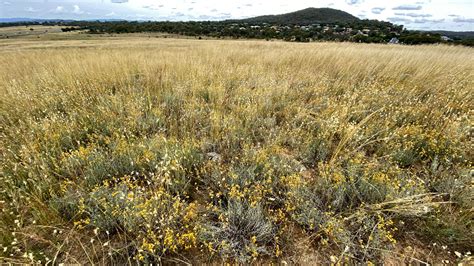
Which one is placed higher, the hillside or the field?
the hillside

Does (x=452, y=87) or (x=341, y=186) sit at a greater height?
(x=452, y=87)

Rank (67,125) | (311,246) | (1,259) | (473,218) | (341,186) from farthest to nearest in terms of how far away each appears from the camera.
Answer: (67,125) → (341,186) → (473,218) → (311,246) → (1,259)

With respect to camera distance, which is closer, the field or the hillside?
the field

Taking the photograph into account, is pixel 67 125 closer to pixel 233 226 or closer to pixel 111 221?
pixel 111 221

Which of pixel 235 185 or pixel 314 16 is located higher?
pixel 314 16

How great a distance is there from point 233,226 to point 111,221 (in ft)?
3.60

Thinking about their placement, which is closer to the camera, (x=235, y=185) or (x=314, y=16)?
(x=235, y=185)

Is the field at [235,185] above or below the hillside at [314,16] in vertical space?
below

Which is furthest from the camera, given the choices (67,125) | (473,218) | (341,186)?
(67,125)

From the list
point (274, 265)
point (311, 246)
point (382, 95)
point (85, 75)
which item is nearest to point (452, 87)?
point (382, 95)

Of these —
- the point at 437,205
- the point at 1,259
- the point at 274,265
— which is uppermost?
the point at 437,205

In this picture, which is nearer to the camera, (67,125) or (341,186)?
(341,186)

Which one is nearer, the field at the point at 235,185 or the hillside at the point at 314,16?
the field at the point at 235,185

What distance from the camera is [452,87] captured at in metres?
4.73
